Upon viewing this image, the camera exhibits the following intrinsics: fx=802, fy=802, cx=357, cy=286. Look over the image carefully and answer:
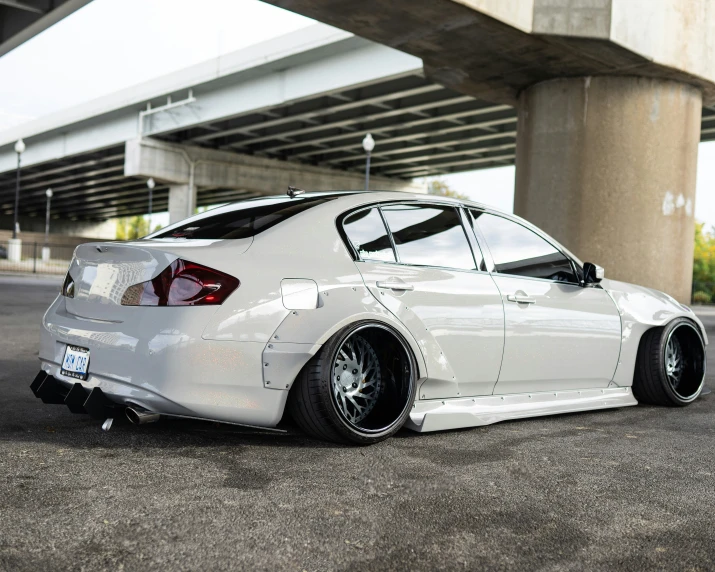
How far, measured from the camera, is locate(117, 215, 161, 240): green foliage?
121094 millimetres

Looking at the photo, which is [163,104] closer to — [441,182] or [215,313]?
[215,313]

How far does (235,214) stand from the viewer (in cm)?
480

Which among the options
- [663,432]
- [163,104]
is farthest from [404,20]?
[163,104]

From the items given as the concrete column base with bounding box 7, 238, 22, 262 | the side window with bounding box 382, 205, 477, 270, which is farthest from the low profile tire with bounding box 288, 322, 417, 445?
the concrete column base with bounding box 7, 238, 22, 262

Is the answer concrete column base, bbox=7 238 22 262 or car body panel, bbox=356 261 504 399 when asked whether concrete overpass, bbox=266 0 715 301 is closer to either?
car body panel, bbox=356 261 504 399

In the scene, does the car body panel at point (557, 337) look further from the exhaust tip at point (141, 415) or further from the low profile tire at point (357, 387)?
the exhaust tip at point (141, 415)

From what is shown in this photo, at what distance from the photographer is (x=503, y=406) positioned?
498 centimetres

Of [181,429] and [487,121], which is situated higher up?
[487,121]

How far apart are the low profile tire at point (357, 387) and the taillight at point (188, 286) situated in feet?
1.95

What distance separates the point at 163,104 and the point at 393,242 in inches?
1366

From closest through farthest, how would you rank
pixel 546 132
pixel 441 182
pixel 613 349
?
pixel 613 349
pixel 546 132
pixel 441 182

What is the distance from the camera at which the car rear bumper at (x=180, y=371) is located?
150 inches

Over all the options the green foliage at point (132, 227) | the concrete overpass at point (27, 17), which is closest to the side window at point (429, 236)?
the concrete overpass at point (27, 17)

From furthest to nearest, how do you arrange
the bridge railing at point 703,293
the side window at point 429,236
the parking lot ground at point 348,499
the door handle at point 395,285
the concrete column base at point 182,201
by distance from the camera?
the concrete column base at point 182,201 → the bridge railing at point 703,293 → the side window at point 429,236 → the door handle at point 395,285 → the parking lot ground at point 348,499
